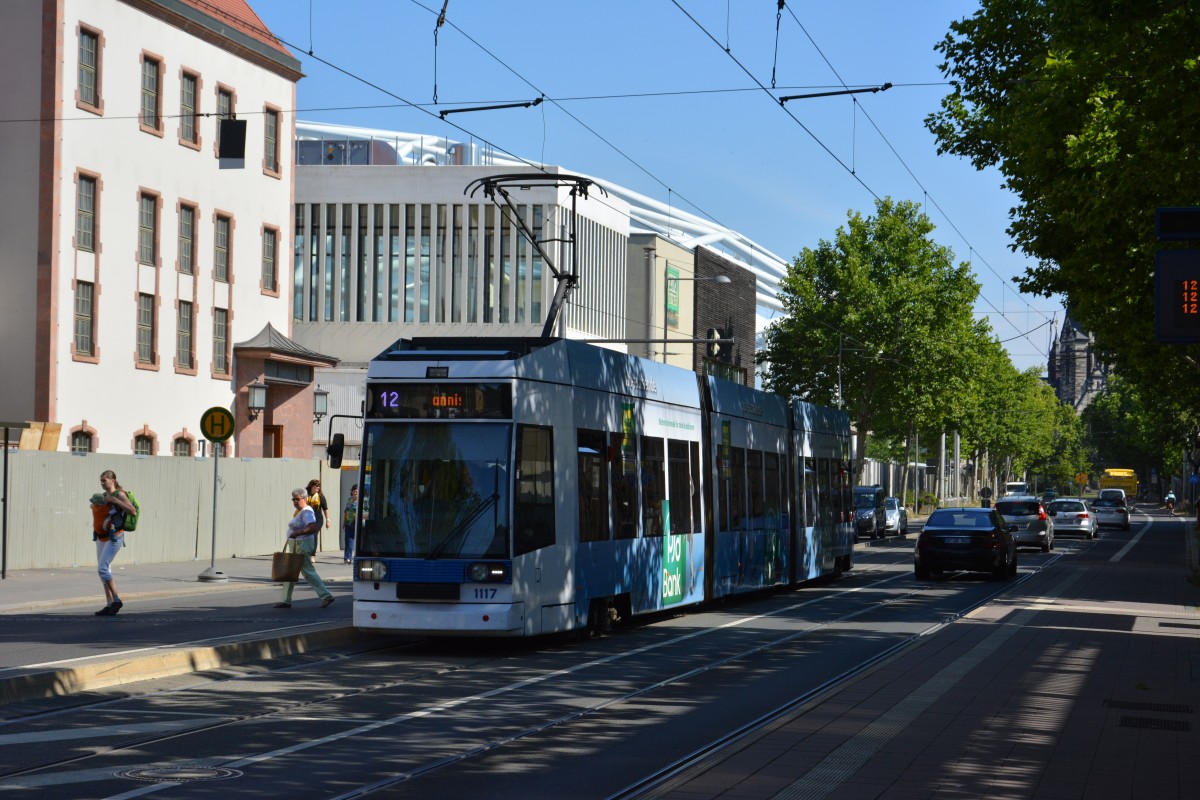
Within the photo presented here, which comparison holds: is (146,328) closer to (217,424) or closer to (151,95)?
(151,95)

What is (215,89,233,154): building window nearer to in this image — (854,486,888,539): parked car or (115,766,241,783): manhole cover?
(854,486,888,539): parked car

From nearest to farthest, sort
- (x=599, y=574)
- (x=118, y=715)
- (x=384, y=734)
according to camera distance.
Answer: (x=384, y=734), (x=118, y=715), (x=599, y=574)

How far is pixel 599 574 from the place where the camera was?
18094mm

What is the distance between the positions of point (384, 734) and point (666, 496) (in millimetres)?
10021

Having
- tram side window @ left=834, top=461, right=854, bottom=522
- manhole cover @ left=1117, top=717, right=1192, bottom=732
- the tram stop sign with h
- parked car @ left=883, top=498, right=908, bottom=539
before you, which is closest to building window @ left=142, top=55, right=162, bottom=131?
the tram stop sign with h

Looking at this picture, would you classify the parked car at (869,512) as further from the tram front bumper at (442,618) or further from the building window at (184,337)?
the tram front bumper at (442,618)

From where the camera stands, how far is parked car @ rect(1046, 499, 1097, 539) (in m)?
63.2

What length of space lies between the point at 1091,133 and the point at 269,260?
1190 inches

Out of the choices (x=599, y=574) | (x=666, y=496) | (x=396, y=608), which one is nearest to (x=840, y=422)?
(x=666, y=496)

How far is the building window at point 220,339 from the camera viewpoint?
45.5 meters

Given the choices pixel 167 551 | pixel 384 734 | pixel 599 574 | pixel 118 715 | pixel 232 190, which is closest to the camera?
pixel 384 734

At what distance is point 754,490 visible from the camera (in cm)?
2520

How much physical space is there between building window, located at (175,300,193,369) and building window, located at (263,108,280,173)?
18.8ft

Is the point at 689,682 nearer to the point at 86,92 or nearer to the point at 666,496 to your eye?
the point at 666,496
